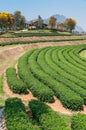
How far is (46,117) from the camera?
60.4 feet

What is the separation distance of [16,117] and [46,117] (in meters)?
1.73

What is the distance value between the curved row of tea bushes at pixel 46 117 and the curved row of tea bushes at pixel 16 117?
2.58 ft

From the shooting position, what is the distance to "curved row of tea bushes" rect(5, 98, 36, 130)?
55.5 ft

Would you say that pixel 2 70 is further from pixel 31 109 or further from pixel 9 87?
pixel 31 109

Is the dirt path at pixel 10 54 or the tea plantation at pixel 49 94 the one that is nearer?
the tea plantation at pixel 49 94

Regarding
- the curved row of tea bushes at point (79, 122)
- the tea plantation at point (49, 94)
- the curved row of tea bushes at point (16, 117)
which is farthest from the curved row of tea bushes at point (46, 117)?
the curved row of tea bushes at point (16, 117)

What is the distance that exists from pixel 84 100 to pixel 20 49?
40986 millimetres

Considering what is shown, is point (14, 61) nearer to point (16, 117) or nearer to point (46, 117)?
point (46, 117)

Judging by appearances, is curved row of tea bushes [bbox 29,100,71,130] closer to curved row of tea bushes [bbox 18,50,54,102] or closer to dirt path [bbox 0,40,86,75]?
curved row of tea bushes [bbox 18,50,54,102]

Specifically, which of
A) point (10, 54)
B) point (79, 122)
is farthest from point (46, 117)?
point (10, 54)

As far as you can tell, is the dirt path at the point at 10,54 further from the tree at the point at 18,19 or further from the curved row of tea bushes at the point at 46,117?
the tree at the point at 18,19

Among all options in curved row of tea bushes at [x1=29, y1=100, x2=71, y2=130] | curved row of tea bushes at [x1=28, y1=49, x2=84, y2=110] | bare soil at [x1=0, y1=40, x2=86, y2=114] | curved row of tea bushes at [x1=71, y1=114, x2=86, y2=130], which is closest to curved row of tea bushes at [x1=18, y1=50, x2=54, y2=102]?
bare soil at [x1=0, y1=40, x2=86, y2=114]

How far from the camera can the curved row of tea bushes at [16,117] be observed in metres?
16.9

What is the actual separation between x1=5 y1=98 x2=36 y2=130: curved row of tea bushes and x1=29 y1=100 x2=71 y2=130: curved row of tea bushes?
0.79 metres
